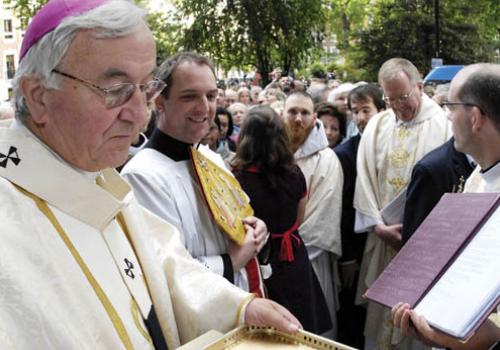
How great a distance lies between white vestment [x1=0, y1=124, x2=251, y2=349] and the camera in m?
1.33

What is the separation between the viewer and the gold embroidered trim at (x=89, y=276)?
1529 millimetres

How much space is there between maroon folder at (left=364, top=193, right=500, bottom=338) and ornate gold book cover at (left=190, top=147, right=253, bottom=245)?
30.5 inches

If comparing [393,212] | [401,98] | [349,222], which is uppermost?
[401,98]

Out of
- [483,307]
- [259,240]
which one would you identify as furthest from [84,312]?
[259,240]

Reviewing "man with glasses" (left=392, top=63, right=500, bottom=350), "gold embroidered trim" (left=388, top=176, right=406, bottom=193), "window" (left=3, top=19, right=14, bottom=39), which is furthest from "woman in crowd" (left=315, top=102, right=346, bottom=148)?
"window" (left=3, top=19, right=14, bottom=39)

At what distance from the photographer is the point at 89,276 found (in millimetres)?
1565

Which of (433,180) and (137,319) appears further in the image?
(433,180)

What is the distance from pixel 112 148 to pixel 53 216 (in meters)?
0.24

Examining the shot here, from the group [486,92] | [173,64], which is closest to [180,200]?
[173,64]

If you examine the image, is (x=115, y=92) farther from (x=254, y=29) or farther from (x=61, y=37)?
(x=254, y=29)

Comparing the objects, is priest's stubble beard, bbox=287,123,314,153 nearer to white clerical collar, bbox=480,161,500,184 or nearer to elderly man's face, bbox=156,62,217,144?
elderly man's face, bbox=156,62,217,144

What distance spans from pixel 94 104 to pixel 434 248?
1325mm

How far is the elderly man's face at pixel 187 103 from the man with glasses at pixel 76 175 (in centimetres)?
100

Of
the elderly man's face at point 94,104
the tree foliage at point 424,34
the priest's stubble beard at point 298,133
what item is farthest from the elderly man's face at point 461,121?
the tree foliage at point 424,34
